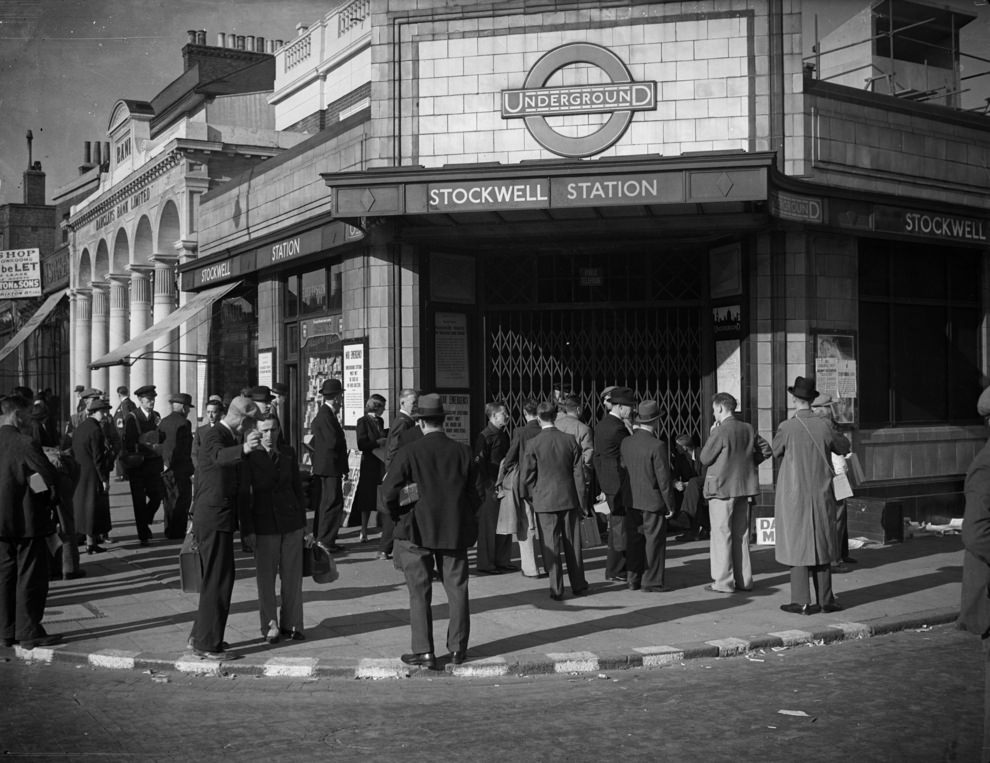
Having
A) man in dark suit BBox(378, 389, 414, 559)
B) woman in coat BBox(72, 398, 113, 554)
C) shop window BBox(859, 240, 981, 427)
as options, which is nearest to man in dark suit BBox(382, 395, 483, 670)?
man in dark suit BBox(378, 389, 414, 559)

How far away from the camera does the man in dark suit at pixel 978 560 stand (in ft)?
16.1

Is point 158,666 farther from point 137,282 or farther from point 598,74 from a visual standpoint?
point 137,282

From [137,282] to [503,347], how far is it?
706 inches

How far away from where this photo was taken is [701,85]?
529 inches

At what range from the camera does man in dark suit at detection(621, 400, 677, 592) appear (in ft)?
33.1

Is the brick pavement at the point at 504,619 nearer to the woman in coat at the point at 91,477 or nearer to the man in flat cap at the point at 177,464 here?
the woman in coat at the point at 91,477

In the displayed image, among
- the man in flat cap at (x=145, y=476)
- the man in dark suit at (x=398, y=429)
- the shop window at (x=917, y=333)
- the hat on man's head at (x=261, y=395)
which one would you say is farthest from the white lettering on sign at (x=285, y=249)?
the shop window at (x=917, y=333)

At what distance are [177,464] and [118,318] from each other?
66.6ft

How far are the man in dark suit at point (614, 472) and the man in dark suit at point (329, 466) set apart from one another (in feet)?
10.8

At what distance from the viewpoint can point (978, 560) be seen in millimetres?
5004

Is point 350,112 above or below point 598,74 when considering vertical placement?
above

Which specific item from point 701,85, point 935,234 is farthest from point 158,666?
point 935,234

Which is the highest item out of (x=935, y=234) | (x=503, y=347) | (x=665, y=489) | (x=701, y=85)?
(x=701, y=85)

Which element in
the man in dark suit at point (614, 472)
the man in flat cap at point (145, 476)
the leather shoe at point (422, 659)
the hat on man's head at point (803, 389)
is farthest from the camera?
the man in flat cap at point (145, 476)
